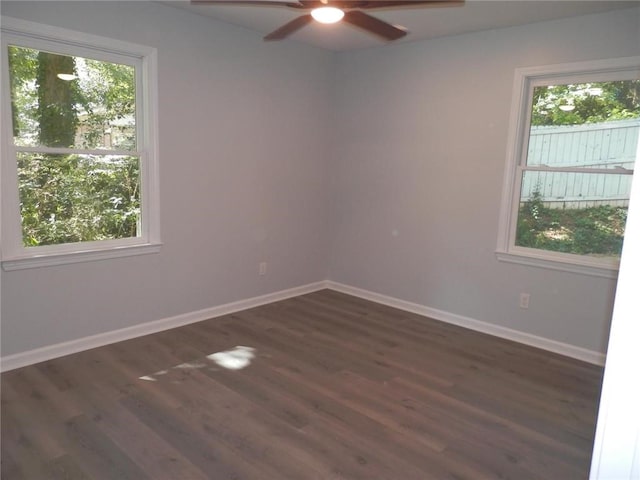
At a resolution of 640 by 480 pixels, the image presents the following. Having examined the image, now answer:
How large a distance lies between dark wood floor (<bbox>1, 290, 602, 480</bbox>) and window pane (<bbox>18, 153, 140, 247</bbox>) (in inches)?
35.0

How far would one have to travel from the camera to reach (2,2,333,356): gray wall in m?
3.16

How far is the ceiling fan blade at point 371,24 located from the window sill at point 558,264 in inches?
82.9

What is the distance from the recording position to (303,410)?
263 cm

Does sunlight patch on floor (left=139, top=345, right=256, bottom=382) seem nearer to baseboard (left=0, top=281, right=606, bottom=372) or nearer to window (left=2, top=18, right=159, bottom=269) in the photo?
baseboard (left=0, top=281, right=606, bottom=372)

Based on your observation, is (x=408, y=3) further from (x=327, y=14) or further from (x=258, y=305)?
(x=258, y=305)

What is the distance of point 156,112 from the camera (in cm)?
351

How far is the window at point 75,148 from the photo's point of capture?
2.91 meters

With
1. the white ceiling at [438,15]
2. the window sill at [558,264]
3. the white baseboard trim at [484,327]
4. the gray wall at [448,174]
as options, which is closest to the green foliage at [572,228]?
the window sill at [558,264]

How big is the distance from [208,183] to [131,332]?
4.56 feet

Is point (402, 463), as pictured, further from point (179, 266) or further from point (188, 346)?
point (179, 266)

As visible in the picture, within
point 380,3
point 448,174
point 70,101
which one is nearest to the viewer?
point 380,3

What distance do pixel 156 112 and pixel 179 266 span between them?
128cm

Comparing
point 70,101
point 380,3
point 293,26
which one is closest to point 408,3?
point 380,3

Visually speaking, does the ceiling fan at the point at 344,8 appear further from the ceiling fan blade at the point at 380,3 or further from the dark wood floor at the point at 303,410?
the dark wood floor at the point at 303,410
